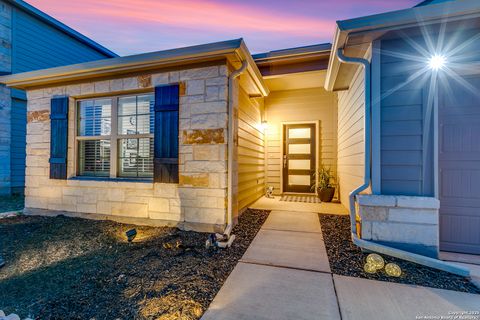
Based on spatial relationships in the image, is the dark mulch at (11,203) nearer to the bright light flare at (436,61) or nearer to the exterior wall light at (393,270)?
the exterior wall light at (393,270)

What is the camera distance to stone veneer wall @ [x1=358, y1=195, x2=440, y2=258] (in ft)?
6.91

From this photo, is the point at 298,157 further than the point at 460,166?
Yes

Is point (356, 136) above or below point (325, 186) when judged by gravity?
above

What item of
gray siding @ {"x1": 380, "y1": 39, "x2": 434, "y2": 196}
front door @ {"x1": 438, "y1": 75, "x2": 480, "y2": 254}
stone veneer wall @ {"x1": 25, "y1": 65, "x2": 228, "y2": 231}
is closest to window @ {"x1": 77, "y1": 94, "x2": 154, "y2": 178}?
stone veneer wall @ {"x1": 25, "y1": 65, "x2": 228, "y2": 231}

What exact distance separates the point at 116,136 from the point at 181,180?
4.68ft

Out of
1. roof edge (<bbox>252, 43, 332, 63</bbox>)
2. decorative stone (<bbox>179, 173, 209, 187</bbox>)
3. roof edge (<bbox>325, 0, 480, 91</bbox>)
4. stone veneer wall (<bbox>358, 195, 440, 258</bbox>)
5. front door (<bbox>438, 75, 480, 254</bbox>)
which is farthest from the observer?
roof edge (<bbox>252, 43, 332, 63</bbox>)

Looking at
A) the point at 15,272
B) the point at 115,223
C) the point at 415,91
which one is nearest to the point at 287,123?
the point at 415,91

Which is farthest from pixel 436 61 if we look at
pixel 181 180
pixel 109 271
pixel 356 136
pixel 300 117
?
pixel 109 271

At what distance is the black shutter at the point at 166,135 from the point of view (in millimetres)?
2986

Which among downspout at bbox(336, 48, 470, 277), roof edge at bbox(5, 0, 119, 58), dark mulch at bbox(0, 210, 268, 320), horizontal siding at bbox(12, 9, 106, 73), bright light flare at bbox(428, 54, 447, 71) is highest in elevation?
roof edge at bbox(5, 0, 119, 58)

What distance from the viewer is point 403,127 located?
225cm

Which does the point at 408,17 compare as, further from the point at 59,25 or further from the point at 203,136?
the point at 59,25

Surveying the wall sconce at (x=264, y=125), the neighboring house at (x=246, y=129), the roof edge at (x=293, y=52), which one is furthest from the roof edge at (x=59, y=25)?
the wall sconce at (x=264, y=125)

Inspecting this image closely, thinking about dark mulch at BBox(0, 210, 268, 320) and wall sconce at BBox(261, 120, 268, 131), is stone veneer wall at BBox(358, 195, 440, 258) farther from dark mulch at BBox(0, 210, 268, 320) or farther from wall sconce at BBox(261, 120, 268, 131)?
wall sconce at BBox(261, 120, 268, 131)
